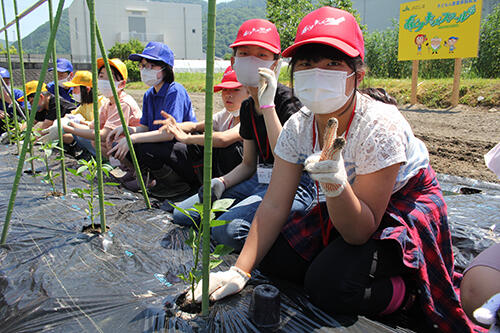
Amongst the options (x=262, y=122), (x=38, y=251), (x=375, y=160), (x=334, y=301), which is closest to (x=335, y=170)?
(x=375, y=160)

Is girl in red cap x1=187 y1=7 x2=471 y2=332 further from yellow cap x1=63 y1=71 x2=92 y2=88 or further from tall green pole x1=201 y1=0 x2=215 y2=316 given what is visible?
yellow cap x1=63 y1=71 x2=92 y2=88

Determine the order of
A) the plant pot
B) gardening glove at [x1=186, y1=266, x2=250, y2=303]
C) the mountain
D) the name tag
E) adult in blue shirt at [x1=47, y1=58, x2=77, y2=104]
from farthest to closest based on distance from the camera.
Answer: the mountain → adult in blue shirt at [x1=47, y1=58, x2=77, y2=104] → the name tag → gardening glove at [x1=186, y1=266, x2=250, y2=303] → the plant pot

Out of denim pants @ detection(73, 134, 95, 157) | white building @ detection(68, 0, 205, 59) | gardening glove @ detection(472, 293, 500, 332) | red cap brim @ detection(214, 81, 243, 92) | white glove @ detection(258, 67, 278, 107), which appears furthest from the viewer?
white building @ detection(68, 0, 205, 59)

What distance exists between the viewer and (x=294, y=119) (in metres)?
1.50

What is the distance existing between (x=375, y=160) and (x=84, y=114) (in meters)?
3.63

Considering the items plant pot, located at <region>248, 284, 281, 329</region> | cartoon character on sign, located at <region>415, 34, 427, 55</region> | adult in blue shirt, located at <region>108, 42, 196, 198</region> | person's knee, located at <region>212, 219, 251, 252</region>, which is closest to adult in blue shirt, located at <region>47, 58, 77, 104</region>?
adult in blue shirt, located at <region>108, 42, 196, 198</region>

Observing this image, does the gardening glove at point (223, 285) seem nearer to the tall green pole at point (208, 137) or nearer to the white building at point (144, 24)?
the tall green pole at point (208, 137)

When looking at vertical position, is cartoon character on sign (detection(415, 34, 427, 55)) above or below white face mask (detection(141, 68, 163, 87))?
above

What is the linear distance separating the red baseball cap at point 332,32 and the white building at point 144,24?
1760 inches

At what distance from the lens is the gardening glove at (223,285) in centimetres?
126

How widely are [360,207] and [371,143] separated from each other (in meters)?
0.22

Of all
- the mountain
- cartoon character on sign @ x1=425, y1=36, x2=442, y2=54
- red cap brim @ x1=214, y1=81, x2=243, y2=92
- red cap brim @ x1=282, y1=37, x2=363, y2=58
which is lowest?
red cap brim @ x1=214, y1=81, x2=243, y2=92

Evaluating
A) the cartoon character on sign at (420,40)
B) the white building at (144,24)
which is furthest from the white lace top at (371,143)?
the white building at (144,24)

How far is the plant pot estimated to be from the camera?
45.1 inches
